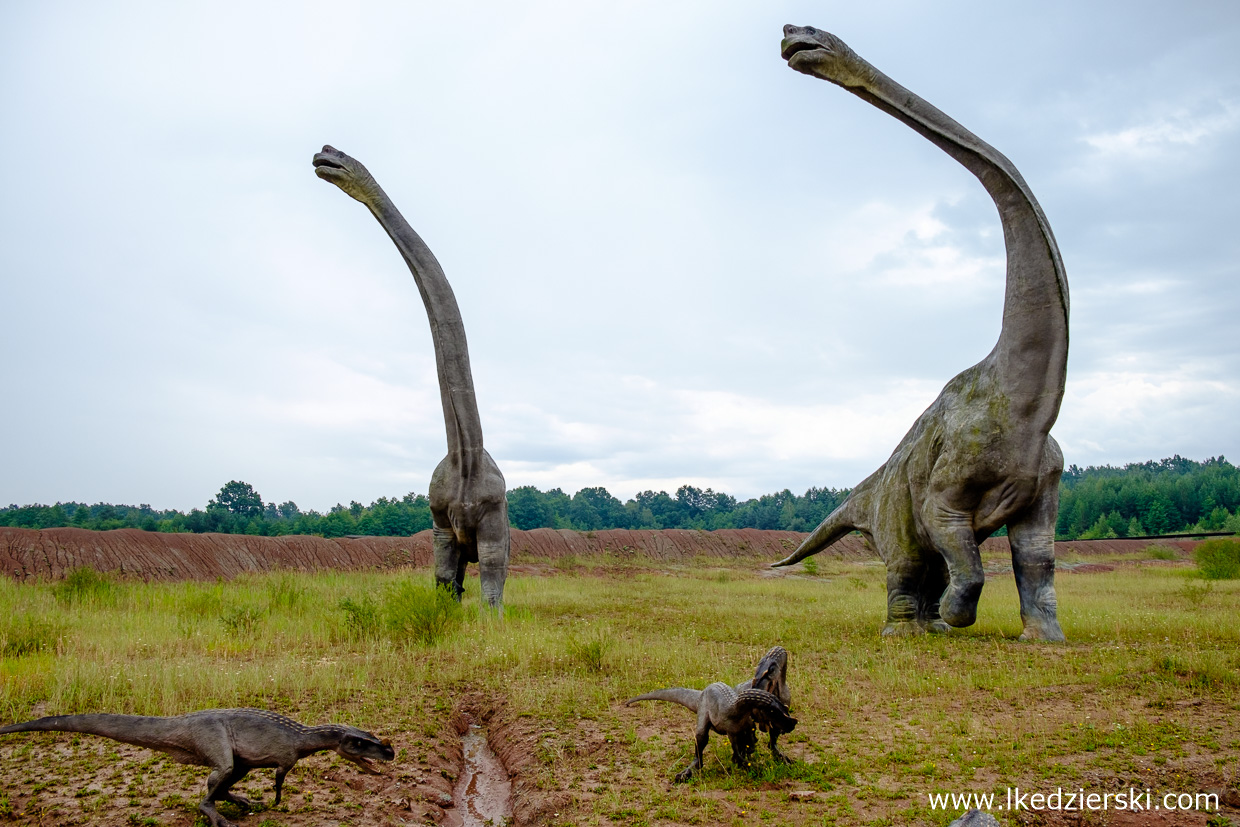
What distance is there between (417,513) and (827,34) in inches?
1810

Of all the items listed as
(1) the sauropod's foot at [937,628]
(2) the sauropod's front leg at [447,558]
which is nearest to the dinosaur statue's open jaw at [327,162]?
(2) the sauropod's front leg at [447,558]

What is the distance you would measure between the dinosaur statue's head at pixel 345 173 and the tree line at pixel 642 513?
104 feet

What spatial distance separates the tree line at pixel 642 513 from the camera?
41.9 meters

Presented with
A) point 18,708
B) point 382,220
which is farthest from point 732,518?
→ point 18,708

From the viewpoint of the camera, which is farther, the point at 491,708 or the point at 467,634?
the point at 467,634

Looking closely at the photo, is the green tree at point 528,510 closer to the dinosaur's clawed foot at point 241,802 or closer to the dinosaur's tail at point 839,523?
the dinosaur's tail at point 839,523

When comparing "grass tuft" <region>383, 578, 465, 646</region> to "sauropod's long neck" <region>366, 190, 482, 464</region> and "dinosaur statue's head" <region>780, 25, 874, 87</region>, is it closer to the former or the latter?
"sauropod's long neck" <region>366, 190, 482, 464</region>

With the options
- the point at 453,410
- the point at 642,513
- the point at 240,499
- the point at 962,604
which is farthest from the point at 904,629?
the point at 642,513

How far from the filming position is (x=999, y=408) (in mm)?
7316

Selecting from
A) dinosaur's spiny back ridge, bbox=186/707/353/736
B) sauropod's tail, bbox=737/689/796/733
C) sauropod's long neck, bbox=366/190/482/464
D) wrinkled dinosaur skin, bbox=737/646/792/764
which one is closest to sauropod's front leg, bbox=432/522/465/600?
sauropod's long neck, bbox=366/190/482/464

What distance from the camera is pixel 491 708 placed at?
572cm

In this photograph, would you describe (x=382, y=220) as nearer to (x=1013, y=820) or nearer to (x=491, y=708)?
(x=491, y=708)

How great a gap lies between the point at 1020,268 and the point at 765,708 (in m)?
5.23

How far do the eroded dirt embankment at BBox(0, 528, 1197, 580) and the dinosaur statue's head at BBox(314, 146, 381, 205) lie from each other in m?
9.91
